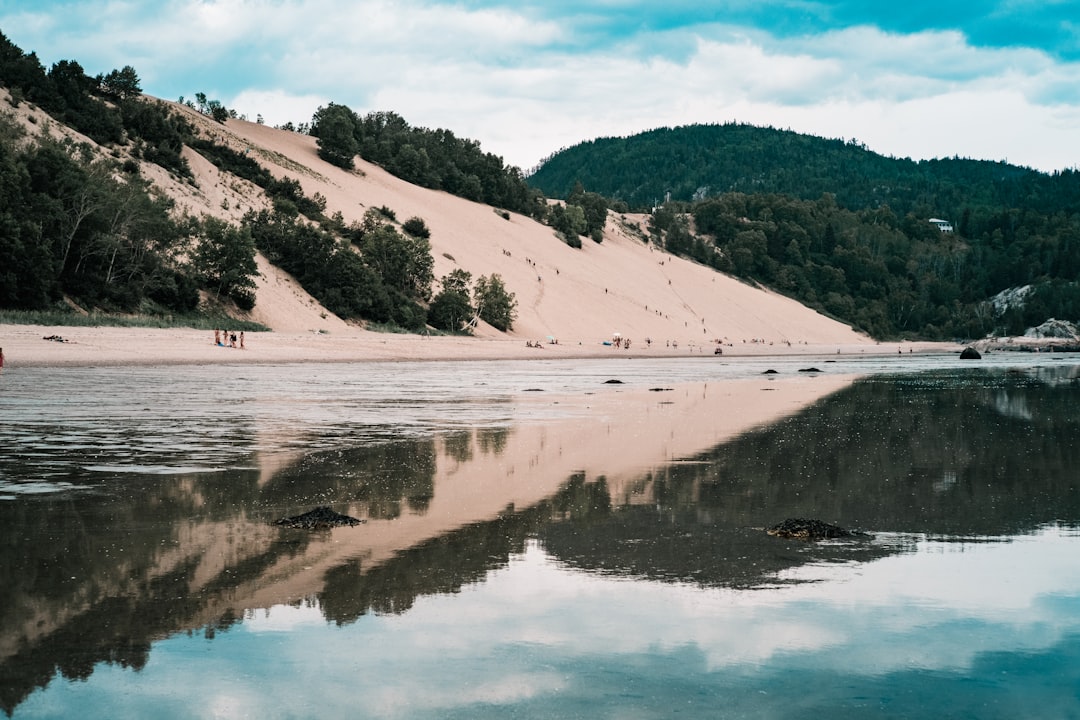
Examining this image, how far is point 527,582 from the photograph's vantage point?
784 centimetres

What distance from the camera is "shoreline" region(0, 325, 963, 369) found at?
1513 inches

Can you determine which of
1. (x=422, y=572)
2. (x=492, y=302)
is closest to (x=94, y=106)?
(x=492, y=302)

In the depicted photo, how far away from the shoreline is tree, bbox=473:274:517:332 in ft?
16.1

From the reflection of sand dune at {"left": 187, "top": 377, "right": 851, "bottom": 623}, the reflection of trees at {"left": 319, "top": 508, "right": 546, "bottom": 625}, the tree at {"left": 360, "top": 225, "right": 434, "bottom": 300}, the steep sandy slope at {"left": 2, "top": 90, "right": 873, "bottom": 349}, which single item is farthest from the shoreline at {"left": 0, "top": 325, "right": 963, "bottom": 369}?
the reflection of trees at {"left": 319, "top": 508, "right": 546, "bottom": 625}

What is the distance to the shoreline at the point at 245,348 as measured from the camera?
3843 cm

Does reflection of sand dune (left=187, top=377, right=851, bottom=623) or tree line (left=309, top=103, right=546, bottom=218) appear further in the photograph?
tree line (left=309, top=103, right=546, bottom=218)

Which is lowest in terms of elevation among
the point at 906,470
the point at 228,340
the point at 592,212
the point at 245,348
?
the point at 906,470

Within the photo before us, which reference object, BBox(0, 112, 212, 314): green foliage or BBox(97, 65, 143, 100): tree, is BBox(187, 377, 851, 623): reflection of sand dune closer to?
BBox(0, 112, 212, 314): green foliage

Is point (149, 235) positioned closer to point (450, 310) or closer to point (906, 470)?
point (450, 310)

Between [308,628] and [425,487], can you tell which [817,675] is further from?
[425,487]

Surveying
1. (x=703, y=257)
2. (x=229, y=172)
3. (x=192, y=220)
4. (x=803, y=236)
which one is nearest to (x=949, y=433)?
(x=192, y=220)

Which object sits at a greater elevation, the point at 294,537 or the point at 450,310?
the point at 450,310

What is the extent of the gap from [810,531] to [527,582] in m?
3.25

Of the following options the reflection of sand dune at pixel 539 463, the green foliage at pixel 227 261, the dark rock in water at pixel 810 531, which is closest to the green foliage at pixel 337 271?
the green foliage at pixel 227 261
